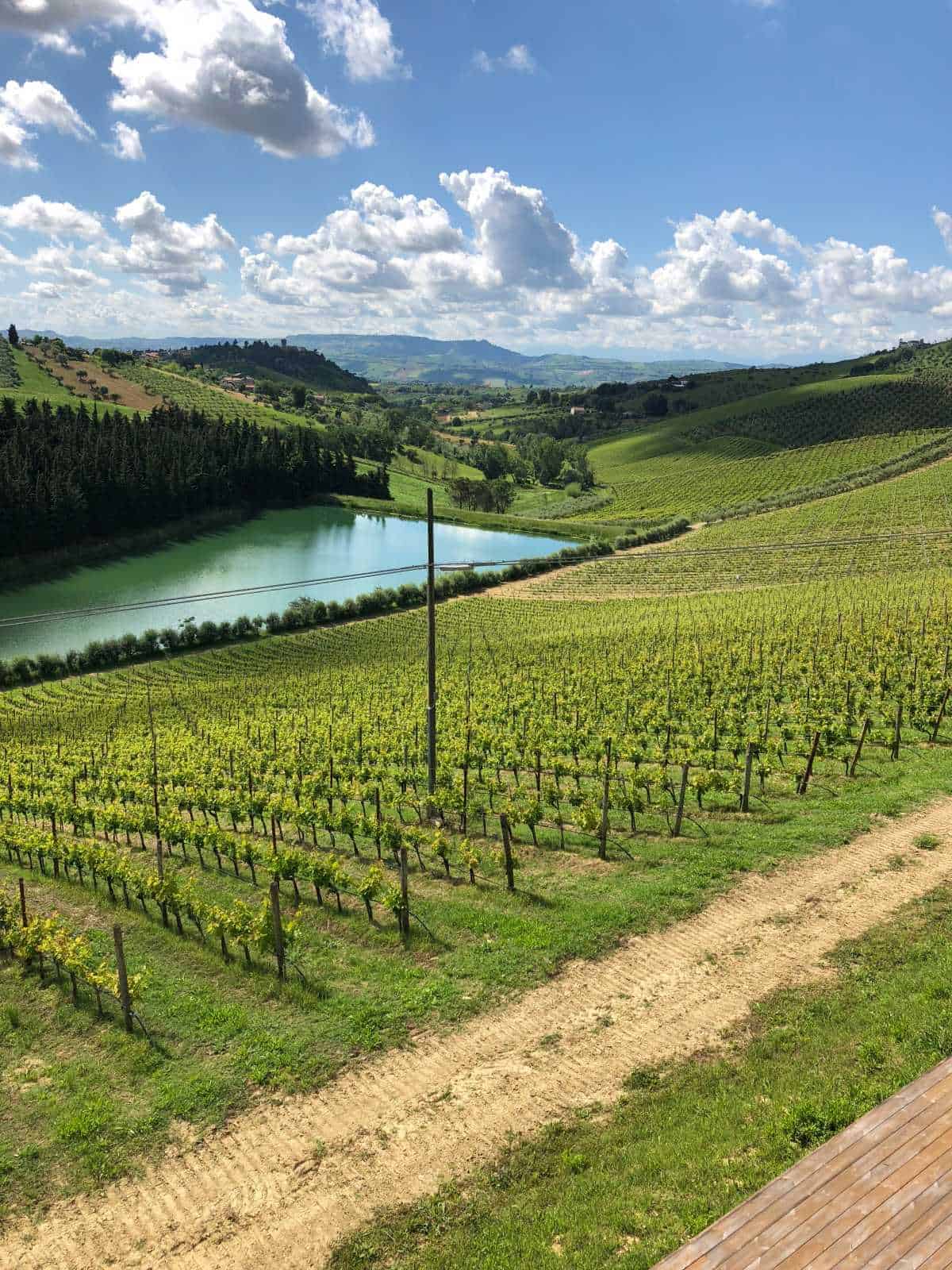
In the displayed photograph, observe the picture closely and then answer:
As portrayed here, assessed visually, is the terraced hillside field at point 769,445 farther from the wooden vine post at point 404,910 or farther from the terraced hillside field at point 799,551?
the wooden vine post at point 404,910

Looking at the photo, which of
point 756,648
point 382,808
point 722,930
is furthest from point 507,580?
point 722,930

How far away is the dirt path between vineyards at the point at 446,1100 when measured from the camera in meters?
7.96

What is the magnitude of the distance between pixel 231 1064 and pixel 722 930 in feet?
24.8

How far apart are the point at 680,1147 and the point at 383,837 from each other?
1008cm

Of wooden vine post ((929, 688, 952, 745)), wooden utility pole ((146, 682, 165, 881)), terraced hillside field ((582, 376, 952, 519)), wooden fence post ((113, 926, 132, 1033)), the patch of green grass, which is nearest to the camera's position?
the patch of green grass

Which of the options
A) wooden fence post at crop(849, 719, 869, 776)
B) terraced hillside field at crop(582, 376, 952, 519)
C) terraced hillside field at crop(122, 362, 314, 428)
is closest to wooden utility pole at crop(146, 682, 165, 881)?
wooden fence post at crop(849, 719, 869, 776)

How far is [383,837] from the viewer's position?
1698 cm

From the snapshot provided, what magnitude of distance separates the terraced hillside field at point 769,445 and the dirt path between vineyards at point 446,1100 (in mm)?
99977

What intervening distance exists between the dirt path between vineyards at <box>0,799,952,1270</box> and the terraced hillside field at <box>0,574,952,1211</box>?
0.56 metres

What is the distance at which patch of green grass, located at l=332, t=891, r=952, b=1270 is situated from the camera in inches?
275

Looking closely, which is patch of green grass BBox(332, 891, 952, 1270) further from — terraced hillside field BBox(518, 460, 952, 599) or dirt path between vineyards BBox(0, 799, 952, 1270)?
terraced hillside field BBox(518, 460, 952, 599)

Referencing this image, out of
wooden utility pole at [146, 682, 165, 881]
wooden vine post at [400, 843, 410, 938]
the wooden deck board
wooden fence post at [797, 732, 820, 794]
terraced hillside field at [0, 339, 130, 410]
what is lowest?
wooden utility pole at [146, 682, 165, 881]

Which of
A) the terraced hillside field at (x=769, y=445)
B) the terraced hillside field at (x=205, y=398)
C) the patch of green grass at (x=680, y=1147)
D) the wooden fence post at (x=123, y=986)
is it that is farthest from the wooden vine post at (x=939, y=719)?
the terraced hillside field at (x=205, y=398)

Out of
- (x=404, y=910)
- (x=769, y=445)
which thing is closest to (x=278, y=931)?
(x=404, y=910)
